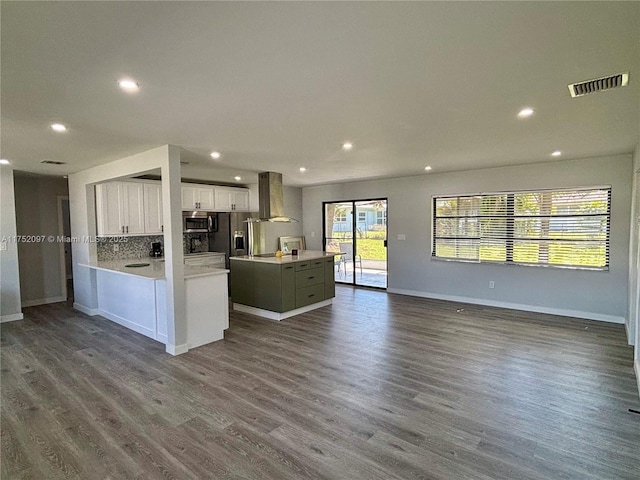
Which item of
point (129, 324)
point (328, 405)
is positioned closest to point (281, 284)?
point (129, 324)

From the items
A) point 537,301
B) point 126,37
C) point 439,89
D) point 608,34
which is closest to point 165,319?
point 126,37

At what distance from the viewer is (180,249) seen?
391 centimetres

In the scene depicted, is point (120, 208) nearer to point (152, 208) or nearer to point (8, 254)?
point (152, 208)

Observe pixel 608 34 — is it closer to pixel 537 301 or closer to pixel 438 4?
pixel 438 4

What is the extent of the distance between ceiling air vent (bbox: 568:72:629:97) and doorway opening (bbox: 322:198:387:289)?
5011 mm

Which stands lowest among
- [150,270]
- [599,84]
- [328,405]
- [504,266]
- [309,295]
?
[328,405]

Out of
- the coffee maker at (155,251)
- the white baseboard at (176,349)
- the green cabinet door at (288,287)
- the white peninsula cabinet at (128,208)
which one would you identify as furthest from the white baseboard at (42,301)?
the green cabinet door at (288,287)

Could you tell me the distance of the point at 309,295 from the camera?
5.72m

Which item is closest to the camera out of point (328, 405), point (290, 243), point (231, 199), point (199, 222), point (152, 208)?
point (328, 405)

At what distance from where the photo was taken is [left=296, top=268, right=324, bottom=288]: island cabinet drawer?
552cm

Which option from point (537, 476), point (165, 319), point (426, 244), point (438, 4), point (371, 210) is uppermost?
point (438, 4)

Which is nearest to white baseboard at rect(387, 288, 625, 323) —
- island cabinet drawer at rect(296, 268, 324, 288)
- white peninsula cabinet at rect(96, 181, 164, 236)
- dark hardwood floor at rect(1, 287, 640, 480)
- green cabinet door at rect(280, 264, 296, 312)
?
dark hardwood floor at rect(1, 287, 640, 480)

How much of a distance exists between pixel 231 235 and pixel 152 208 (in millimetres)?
1606

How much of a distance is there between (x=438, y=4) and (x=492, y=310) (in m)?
5.37
